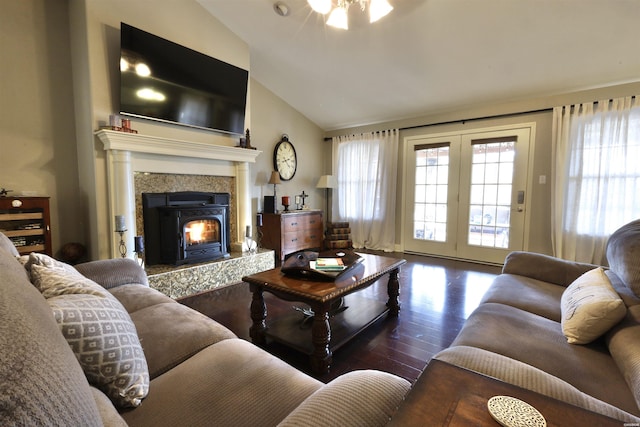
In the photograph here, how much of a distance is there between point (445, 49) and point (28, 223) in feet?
15.1

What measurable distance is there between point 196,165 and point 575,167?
180 inches

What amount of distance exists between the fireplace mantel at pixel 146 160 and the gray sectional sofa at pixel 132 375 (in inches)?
60.2

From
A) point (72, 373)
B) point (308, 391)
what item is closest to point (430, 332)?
point (308, 391)

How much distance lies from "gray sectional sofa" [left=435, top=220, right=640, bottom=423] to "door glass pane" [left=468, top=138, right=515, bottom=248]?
262 cm

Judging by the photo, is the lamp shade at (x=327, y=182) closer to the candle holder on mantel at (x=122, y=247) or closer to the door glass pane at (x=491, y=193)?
the door glass pane at (x=491, y=193)

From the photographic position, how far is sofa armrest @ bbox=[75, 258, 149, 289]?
1799mm

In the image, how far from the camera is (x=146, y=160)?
2973 millimetres

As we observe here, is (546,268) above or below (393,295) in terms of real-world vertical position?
above

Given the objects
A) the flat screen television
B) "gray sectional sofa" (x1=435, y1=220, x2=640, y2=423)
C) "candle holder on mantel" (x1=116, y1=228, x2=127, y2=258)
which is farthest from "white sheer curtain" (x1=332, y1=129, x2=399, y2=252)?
"candle holder on mantel" (x1=116, y1=228, x2=127, y2=258)

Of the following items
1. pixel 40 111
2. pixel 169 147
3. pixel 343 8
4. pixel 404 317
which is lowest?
pixel 404 317

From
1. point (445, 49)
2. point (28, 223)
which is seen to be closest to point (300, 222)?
point (445, 49)

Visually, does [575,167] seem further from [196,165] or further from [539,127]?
[196,165]

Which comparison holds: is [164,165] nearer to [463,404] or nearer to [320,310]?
[320,310]

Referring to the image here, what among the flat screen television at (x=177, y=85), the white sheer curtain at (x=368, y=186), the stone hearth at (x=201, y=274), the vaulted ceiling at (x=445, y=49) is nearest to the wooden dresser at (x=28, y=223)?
the stone hearth at (x=201, y=274)
